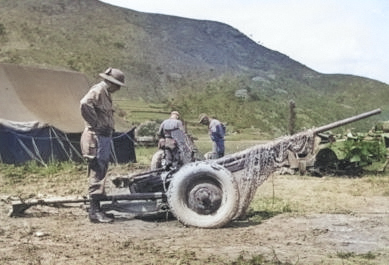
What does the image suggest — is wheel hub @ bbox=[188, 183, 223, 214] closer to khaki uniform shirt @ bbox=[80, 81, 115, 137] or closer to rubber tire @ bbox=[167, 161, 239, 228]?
rubber tire @ bbox=[167, 161, 239, 228]

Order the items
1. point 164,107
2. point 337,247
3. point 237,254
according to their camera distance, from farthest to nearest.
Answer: point 164,107, point 337,247, point 237,254

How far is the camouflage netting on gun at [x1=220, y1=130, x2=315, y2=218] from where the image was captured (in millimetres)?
8859

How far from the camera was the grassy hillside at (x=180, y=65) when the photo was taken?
51219mm

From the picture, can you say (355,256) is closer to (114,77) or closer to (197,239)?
(197,239)

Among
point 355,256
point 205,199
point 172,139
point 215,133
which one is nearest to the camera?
point 355,256

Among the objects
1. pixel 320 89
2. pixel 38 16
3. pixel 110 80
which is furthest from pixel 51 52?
pixel 110 80

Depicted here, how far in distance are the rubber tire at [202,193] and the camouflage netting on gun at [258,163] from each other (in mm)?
256

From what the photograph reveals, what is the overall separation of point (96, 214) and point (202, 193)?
4.48 ft

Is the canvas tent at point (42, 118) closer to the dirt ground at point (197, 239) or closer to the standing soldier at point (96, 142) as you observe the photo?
the dirt ground at point (197, 239)

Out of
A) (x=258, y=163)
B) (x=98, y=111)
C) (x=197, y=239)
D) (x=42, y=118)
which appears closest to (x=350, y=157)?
(x=258, y=163)

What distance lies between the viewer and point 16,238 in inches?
301

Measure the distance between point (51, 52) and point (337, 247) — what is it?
2129 inches

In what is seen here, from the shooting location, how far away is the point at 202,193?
864 centimetres

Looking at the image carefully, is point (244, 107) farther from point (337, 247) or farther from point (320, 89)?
point (337, 247)
